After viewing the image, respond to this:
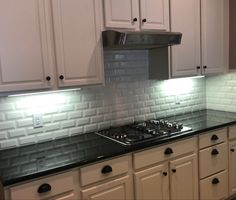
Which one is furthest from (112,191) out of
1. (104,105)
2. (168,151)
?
(104,105)

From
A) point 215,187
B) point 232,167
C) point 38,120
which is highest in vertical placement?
point 38,120

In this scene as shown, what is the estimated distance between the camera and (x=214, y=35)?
289 centimetres

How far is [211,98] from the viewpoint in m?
3.38

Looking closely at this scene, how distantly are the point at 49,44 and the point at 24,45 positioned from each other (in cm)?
18

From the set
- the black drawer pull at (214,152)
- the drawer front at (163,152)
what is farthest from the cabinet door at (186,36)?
the black drawer pull at (214,152)

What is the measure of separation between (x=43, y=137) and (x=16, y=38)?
90 cm

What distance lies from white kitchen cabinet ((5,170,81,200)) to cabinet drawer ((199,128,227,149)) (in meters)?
1.30

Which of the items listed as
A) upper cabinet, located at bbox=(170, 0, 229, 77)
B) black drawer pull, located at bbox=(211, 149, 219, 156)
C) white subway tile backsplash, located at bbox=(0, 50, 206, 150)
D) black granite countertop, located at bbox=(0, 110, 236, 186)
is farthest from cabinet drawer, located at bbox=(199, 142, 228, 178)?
upper cabinet, located at bbox=(170, 0, 229, 77)

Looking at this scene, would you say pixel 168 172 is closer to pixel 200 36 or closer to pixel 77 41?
pixel 77 41

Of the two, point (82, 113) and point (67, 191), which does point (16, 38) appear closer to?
point (82, 113)

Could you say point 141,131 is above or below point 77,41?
below

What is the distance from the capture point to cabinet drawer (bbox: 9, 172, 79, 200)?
1.57 m

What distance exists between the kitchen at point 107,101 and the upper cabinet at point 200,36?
0.01 meters

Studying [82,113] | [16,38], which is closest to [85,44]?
[16,38]
